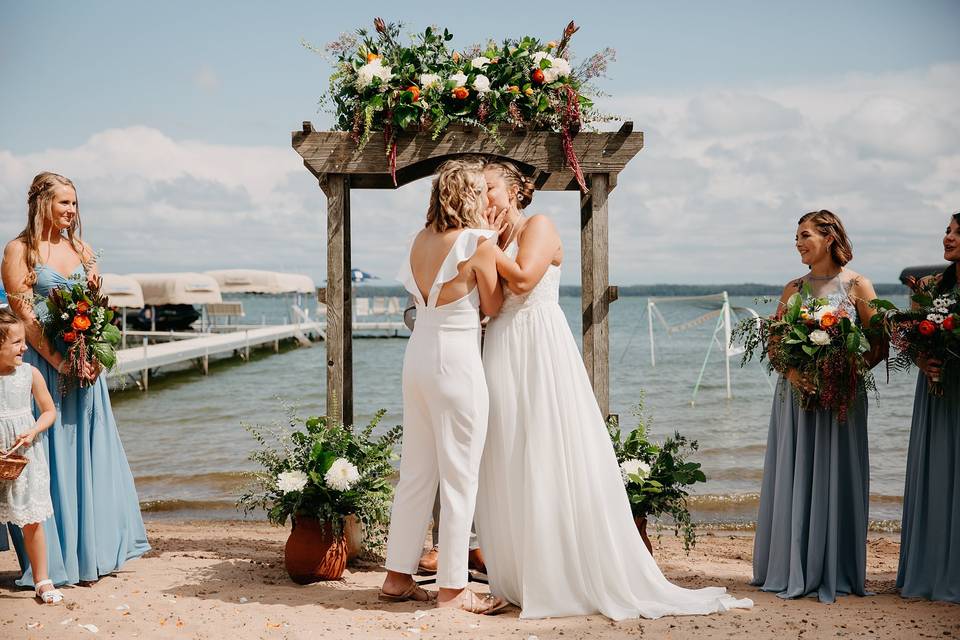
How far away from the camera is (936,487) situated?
4.25 m

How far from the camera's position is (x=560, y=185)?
5207mm

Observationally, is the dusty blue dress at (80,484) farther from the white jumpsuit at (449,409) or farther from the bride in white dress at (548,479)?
the bride in white dress at (548,479)

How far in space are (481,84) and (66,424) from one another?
3008 millimetres

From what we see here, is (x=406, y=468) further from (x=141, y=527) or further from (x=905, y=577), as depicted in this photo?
(x=905, y=577)

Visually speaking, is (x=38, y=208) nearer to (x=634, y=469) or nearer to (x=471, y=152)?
(x=471, y=152)

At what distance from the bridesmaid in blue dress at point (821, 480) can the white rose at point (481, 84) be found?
1.94 meters

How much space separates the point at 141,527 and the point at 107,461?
61 centimetres

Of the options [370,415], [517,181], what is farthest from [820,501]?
[370,415]

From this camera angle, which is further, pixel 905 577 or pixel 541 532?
pixel 905 577

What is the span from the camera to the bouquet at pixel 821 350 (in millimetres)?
4164

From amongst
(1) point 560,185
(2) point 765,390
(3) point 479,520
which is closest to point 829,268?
(1) point 560,185

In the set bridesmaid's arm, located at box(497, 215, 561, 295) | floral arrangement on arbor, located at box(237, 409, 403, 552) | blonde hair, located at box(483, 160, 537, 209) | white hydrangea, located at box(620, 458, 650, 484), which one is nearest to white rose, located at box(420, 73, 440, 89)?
blonde hair, located at box(483, 160, 537, 209)

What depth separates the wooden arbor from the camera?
4902 mm

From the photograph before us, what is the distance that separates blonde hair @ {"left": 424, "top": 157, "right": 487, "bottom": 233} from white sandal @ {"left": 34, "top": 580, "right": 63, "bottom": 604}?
267 cm
